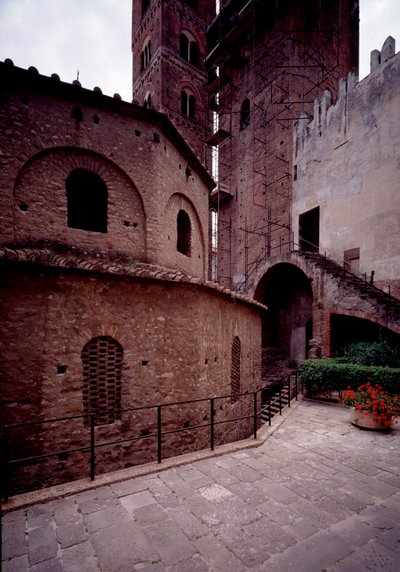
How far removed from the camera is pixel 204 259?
12.9 meters

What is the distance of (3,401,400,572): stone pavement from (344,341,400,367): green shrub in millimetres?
6993

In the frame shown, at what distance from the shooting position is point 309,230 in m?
20.0

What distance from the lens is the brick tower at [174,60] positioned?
1906 centimetres

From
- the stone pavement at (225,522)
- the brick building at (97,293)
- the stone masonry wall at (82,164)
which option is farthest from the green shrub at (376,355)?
the stone masonry wall at (82,164)

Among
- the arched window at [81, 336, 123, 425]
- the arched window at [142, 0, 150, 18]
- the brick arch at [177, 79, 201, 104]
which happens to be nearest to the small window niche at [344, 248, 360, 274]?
the arched window at [81, 336, 123, 425]

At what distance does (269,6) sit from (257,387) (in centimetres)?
2655

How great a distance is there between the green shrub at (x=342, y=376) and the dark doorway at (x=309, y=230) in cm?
1042

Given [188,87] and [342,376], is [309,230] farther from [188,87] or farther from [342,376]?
[188,87]

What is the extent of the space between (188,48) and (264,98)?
637cm

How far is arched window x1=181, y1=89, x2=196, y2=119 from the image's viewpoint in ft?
66.5

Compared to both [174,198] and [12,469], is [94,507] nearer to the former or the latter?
[12,469]

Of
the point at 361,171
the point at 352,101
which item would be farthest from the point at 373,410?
the point at 352,101

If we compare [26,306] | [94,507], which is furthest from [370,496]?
[26,306]

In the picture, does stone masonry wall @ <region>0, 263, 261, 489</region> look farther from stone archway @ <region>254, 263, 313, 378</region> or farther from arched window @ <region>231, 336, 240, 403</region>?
stone archway @ <region>254, 263, 313, 378</region>
